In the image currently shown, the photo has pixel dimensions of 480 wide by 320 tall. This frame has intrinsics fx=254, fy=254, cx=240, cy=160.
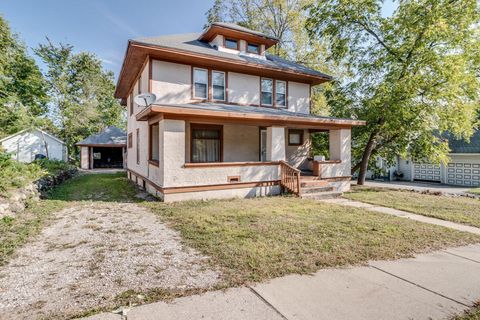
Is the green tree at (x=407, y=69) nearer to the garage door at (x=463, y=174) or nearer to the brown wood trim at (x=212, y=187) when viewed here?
the garage door at (x=463, y=174)

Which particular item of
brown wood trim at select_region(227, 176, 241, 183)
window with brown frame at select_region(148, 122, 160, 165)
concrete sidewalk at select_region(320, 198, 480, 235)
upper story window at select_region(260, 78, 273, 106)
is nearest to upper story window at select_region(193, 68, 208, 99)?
window with brown frame at select_region(148, 122, 160, 165)

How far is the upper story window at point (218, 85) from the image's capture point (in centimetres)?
1111

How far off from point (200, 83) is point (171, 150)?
13.0 ft

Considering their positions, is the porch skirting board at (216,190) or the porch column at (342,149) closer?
the porch skirting board at (216,190)

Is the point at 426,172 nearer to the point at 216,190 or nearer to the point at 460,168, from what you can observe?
the point at 460,168

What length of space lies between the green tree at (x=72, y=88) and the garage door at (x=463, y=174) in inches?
1440

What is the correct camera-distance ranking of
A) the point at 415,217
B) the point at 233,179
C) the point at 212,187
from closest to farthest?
1. the point at 415,217
2. the point at 212,187
3. the point at 233,179

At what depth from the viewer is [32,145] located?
25.7m

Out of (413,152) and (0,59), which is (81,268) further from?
(0,59)

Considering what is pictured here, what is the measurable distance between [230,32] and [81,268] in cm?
1142

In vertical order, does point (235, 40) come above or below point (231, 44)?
above

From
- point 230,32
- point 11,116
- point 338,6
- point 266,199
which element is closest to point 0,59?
point 11,116

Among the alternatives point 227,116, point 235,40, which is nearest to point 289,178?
point 227,116

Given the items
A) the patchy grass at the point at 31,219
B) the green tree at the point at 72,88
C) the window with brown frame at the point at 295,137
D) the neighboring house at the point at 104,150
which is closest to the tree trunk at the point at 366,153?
the window with brown frame at the point at 295,137
